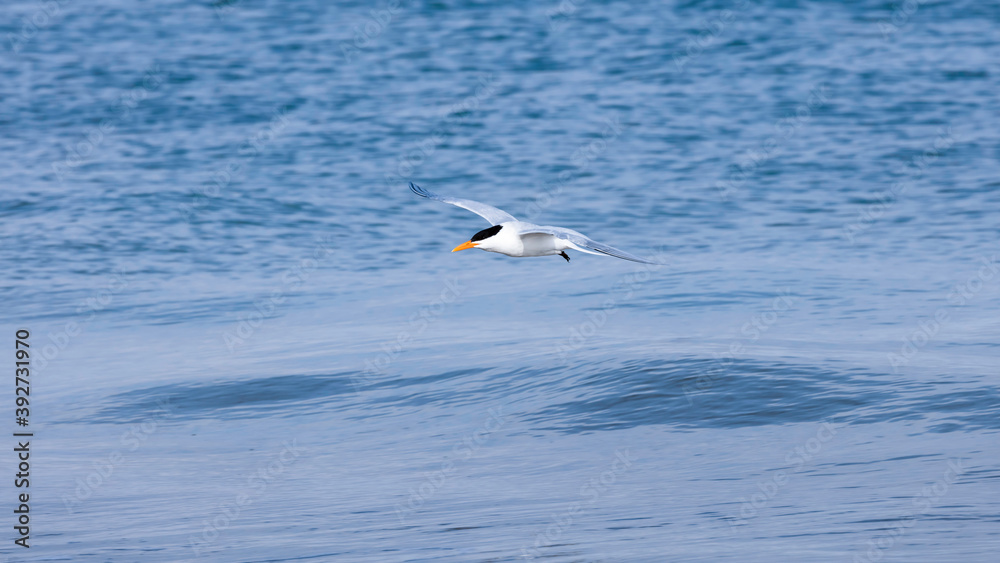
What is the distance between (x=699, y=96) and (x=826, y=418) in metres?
18.0

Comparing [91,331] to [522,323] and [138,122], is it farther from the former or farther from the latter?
[138,122]

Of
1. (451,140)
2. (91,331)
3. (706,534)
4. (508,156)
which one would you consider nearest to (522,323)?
(91,331)
